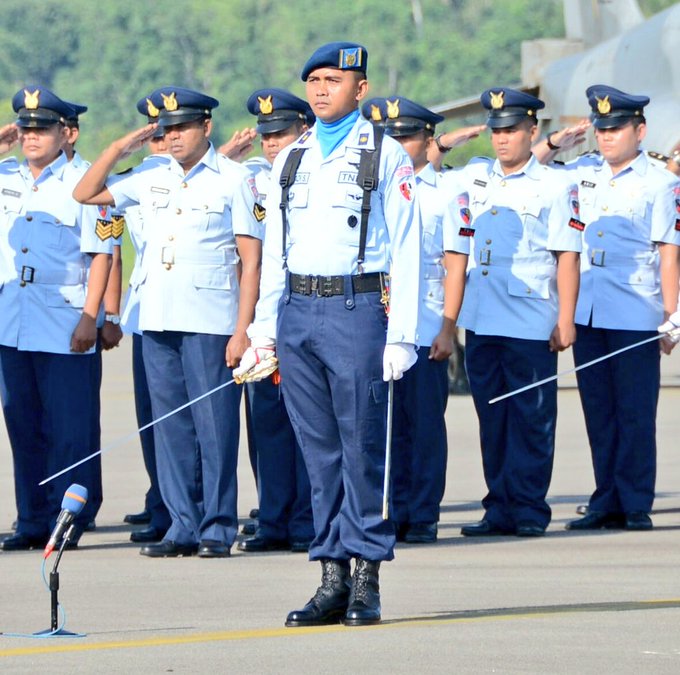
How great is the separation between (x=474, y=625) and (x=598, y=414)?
3.49 meters

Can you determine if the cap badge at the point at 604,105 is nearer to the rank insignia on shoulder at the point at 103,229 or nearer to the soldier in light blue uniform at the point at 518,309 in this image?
the soldier in light blue uniform at the point at 518,309

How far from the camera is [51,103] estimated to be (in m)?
8.62

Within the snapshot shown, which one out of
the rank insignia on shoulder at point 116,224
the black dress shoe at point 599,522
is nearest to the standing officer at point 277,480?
the rank insignia on shoulder at point 116,224

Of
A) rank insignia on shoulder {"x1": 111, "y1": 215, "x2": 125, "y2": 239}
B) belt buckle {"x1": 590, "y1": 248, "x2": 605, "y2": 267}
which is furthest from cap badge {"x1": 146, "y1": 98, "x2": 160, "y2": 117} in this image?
belt buckle {"x1": 590, "y1": 248, "x2": 605, "y2": 267}

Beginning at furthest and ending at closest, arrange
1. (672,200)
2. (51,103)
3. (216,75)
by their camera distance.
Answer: (216,75)
(672,200)
(51,103)

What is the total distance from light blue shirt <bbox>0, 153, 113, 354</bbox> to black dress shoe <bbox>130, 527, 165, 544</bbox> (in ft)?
3.03

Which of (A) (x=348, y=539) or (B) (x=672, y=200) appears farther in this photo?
(B) (x=672, y=200)

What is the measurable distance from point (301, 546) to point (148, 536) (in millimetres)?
880

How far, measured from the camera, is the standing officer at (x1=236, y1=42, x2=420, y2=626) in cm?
629

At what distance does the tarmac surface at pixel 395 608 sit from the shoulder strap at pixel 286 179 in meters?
1.27

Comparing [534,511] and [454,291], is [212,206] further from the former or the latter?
[534,511]

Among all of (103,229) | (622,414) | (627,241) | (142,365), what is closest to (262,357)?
(103,229)

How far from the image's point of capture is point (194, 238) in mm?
8094

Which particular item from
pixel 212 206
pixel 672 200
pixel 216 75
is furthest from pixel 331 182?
pixel 216 75
